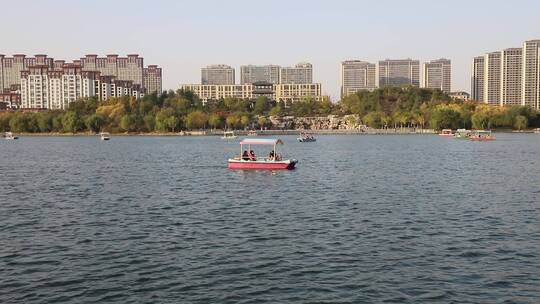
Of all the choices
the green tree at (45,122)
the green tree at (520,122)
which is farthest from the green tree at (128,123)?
the green tree at (520,122)

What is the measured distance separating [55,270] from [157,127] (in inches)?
6340

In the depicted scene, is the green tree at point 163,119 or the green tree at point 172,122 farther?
the green tree at point 172,122

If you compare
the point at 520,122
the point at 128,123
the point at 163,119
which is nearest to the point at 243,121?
the point at 163,119

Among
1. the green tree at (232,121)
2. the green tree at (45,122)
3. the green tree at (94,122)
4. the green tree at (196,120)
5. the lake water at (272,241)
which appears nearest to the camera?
the lake water at (272,241)

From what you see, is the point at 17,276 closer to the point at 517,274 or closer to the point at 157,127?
the point at 517,274

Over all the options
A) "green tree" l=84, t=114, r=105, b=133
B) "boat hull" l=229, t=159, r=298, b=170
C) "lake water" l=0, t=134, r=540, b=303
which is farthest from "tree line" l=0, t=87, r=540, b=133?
"lake water" l=0, t=134, r=540, b=303

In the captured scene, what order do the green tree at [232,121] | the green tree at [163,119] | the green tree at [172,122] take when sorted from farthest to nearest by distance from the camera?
the green tree at [232,121]
the green tree at [172,122]
the green tree at [163,119]

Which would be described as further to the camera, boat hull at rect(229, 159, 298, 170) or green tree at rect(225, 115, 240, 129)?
green tree at rect(225, 115, 240, 129)

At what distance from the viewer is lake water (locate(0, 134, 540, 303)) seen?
17.0 m

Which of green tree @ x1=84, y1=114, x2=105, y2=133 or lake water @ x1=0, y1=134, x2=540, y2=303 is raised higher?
green tree @ x1=84, y1=114, x2=105, y2=133

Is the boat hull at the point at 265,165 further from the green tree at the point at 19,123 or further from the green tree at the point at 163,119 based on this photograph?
the green tree at the point at 19,123

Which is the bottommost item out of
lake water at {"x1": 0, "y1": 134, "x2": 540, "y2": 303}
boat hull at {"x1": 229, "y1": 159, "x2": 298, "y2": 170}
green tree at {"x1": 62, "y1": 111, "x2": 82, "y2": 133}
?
lake water at {"x1": 0, "y1": 134, "x2": 540, "y2": 303}

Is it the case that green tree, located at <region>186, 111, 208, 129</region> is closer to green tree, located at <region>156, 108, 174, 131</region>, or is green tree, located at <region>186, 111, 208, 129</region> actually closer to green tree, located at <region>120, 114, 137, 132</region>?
green tree, located at <region>156, 108, 174, 131</region>

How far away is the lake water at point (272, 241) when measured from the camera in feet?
55.9
